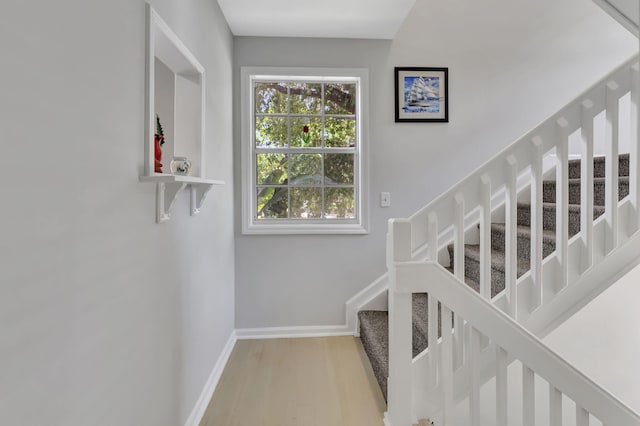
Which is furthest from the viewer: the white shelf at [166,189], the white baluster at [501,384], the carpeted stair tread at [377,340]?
the carpeted stair tread at [377,340]

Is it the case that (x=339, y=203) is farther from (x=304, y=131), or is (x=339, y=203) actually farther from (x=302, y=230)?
(x=304, y=131)

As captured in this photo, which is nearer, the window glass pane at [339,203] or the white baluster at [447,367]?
the white baluster at [447,367]

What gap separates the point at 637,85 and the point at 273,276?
2.45 meters

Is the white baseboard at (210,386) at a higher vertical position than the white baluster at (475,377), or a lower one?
lower

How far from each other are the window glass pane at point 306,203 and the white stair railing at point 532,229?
1447 millimetres

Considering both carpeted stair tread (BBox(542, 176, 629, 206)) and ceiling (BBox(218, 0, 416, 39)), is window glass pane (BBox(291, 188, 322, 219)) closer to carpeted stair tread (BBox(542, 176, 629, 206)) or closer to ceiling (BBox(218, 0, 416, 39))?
ceiling (BBox(218, 0, 416, 39))

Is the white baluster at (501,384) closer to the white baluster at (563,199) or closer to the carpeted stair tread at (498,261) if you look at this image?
the white baluster at (563,199)

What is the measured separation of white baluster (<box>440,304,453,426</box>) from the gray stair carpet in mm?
453

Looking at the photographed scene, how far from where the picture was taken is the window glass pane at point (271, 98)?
2.99m

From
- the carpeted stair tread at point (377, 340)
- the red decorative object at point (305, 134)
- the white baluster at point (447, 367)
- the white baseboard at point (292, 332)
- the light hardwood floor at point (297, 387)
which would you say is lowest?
the light hardwood floor at point (297, 387)

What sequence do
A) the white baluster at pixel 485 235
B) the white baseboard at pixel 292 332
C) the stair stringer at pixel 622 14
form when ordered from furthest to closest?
the white baseboard at pixel 292 332 → the white baluster at pixel 485 235 → the stair stringer at pixel 622 14

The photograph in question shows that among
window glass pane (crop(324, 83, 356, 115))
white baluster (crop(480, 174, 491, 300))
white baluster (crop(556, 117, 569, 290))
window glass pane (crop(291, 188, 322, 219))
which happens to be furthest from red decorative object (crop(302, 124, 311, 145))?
white baluster (crop(556, 117, 569, 290))

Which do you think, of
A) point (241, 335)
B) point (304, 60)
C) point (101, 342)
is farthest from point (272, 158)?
point (101, 342)

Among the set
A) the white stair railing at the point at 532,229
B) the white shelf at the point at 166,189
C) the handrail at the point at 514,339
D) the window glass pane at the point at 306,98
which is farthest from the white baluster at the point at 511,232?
the window glass pane at the point at 306,98
